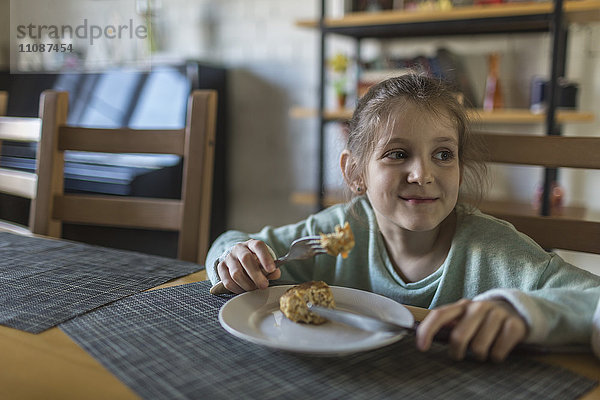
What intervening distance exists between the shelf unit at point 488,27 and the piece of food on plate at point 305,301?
5.20 ft

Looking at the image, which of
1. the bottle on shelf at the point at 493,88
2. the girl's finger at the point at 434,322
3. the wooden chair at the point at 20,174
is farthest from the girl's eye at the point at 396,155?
the bottle on shelf at the point at 493,88

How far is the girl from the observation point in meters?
0.70

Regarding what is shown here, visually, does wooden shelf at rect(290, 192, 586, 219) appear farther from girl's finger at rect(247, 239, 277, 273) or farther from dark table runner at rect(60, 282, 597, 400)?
dark table runner at rect(60, 282, 597, 400)

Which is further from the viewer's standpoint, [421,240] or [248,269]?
[421,240]

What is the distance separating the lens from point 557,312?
65 cm

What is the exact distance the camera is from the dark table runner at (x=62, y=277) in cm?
75

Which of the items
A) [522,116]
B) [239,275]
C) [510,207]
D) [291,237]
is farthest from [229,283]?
[510,207]

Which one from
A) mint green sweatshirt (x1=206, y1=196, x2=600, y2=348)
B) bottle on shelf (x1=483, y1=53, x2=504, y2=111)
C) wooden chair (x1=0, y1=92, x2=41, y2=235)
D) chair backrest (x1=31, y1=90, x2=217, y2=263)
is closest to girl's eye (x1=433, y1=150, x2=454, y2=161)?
mint green sweatshirt (x1=206, y1=196, x2=600, y2=348)

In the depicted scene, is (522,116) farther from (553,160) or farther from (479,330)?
(479,330)

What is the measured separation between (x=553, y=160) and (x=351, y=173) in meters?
0.35

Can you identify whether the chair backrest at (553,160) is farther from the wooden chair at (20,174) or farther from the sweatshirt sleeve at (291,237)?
the wooden chair at (20,174)

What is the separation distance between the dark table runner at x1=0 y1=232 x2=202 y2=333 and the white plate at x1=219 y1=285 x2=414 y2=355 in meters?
0.21

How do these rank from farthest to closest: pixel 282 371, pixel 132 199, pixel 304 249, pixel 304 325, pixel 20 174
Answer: pixel 20 174
pixel 132 199
pixel 304 249
pixel 304 325
pixel 282 371

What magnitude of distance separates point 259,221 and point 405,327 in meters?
2.70
